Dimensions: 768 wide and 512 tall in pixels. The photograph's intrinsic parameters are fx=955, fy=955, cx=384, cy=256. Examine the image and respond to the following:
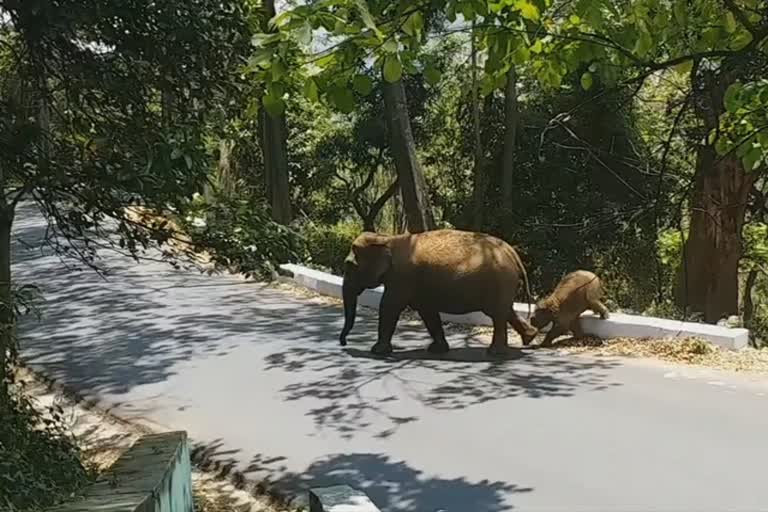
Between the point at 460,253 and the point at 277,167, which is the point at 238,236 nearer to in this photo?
the point at 460,253

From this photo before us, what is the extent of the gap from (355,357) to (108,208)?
466 centimetres

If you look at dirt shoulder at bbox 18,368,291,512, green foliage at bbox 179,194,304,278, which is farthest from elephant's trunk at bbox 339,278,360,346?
green foliage at bbox 179,194,304,278

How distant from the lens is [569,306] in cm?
971

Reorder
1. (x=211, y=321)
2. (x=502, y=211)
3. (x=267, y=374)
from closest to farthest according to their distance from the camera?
(x=267, y=374) → (x=211, y=321) → (x=502, y=211)

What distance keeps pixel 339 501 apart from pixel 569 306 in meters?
6.78

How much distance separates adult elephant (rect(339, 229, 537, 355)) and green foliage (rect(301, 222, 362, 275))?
8.61 m

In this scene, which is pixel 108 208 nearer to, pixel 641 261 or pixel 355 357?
pixel 355 357

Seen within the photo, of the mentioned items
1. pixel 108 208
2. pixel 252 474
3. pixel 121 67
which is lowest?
pixel 252 474

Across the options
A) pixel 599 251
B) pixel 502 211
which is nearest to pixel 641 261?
pixel 599 251

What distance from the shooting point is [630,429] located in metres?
6.75

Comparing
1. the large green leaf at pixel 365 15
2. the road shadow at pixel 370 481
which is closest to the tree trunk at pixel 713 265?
the road shadow at pixel 370 481

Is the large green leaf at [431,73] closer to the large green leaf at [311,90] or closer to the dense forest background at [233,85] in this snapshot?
the dense forest background at [233,85]

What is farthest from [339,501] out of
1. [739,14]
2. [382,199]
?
Answer: [382,199]

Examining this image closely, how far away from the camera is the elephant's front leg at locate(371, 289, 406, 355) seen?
371 inches
